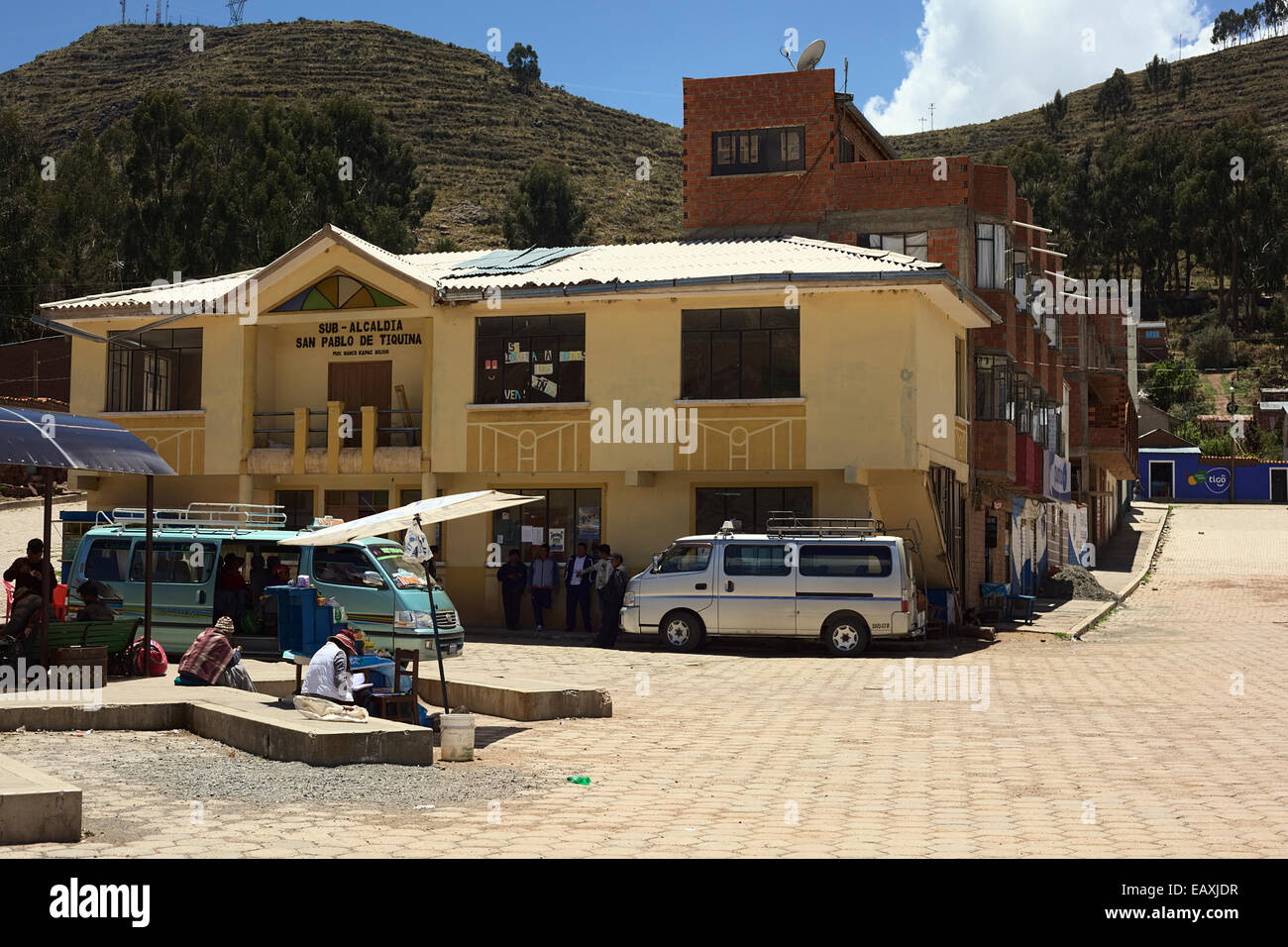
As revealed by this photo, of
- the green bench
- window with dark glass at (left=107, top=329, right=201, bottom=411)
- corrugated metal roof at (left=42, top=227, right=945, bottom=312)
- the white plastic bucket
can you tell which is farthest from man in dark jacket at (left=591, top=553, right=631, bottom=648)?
the white plastic bucket

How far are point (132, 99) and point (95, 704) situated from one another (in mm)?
Answer: 115052

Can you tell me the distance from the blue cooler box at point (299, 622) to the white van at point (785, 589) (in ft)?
21.3

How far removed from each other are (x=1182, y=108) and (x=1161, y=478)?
82775 millimetres

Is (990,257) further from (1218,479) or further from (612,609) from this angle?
(1218,479)

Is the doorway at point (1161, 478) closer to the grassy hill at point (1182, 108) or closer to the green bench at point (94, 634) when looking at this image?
the green bench at point (94, 634)

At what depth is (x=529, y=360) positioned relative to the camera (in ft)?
88.3

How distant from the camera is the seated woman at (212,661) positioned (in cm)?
1374

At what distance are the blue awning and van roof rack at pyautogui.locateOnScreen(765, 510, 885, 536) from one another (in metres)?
10.3

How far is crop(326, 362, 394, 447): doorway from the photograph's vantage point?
1123 inches

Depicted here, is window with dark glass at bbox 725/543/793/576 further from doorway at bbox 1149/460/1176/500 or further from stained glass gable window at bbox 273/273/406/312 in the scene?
doorway at bbox 1149/460/1176/500

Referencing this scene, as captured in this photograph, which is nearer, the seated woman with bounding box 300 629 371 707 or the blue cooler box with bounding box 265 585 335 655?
the seated woman with bounding box 300 629 371 707

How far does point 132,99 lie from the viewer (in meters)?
115
